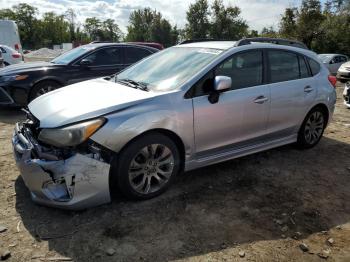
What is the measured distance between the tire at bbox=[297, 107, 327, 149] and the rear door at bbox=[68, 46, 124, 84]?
465 centimetres

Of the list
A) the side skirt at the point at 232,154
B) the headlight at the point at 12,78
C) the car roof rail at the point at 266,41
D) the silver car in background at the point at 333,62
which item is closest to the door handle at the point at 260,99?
the side skirt at the point at 232,154

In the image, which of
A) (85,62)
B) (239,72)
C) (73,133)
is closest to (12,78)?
(85,62)

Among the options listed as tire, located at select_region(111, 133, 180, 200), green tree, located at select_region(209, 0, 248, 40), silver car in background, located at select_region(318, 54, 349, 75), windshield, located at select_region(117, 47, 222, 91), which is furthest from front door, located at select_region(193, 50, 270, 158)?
green tree, located at select_region(209, 0, 248, 40)

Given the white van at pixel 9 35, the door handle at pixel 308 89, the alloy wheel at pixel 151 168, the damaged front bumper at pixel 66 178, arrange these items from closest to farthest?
the damaged front bumper at pixel 66 178 < the alloy wheel at pixel 151 168 < the door handle at pixel 308 89 < the white van at pixel 9 35

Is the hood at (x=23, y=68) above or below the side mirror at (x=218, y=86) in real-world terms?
above

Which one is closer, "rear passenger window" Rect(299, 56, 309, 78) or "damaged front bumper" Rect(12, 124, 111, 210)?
"damaged front bumper" Rect(12, 124, 111, 210)

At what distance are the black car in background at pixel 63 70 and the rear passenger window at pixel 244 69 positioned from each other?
14.6 feet

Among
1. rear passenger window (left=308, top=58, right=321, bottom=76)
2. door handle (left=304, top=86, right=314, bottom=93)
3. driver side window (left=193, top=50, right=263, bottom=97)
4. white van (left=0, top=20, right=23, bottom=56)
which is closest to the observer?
driver side window (left=193, top=50, right=263, bottom=97)

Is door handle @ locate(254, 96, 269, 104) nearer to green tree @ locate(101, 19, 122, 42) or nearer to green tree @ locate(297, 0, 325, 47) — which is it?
green tree @ locate(297, 0, 325, 47)

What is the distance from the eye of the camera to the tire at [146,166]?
346 cm

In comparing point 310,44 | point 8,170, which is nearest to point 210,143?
point 8,170

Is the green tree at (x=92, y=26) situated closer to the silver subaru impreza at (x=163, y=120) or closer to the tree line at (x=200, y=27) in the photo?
the tree line at (x=200, y=27)

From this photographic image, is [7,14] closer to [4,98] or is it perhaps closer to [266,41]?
[4,98]

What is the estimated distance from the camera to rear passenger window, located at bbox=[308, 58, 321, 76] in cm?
528
